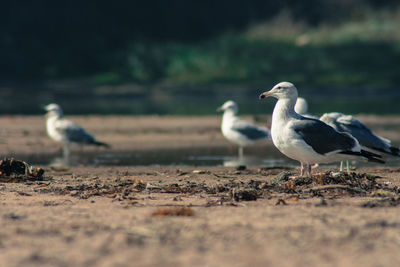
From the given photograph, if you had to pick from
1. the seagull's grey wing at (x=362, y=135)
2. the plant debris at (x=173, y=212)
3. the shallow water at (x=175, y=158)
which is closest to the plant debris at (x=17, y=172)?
the shallow water at (x=175, y=158)

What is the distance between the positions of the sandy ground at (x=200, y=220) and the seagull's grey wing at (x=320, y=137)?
1.23 feet

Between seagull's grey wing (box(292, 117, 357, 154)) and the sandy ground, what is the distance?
0.37 meters

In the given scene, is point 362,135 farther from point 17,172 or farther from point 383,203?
point 17,172

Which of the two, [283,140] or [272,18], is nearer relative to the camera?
[283,140]

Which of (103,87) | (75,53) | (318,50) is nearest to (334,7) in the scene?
(318,50)

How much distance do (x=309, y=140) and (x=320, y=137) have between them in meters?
0.18

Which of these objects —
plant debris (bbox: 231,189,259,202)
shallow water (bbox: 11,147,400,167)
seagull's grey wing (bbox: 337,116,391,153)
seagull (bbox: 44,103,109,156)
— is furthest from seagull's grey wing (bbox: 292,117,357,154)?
seagull (bbox: 44,103,109,156)

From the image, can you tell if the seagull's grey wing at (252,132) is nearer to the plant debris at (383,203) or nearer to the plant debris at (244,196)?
the plant debris at (244,196)

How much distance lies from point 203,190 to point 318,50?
2646 inches

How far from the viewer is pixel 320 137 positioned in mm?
9352

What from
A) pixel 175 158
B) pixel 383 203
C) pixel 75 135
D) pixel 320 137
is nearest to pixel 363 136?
pixel 320 137

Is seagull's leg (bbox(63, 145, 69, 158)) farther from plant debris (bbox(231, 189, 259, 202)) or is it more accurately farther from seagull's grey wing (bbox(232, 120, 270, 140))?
plant debris (bbox(231, 189, 259, 202))

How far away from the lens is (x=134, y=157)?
1494 cm

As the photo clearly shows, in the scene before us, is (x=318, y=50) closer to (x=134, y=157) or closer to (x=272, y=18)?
(x=272, y=18)
